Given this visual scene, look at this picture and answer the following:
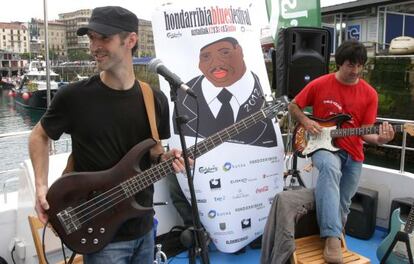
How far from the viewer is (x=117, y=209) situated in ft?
6.35

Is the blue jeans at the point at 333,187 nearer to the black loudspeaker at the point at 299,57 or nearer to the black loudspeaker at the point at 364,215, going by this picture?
the black loudspeaker at the point at 364,215

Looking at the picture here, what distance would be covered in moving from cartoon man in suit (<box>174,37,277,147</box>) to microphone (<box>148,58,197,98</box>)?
162 centimetres

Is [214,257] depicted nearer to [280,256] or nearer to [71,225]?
[280,256]

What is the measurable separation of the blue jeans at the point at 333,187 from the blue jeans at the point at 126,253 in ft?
5.34

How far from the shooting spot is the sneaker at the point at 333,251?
121 inches

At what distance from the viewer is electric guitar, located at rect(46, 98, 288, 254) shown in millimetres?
1883

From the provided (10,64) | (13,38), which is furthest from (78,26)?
(13,38)

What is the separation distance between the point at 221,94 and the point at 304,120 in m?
0.76

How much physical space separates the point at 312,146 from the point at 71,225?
2.24 meters

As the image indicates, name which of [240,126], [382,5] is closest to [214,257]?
[240,126]

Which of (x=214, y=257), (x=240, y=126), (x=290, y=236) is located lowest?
(x=214, y=257)

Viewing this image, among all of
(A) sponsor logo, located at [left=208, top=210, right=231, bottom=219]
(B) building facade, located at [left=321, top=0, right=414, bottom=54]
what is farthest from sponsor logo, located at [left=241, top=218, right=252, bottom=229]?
(B) building facade, located at [left=321, top=0, right=414, bottom=54]

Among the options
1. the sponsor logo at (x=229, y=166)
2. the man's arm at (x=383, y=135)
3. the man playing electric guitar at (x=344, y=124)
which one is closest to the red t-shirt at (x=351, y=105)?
the man playing electric guitar at (x=344, y=124)

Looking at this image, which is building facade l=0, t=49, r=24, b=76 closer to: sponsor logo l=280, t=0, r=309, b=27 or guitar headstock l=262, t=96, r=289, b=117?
sponsor logo l=280, t=0, r=309, b=27
